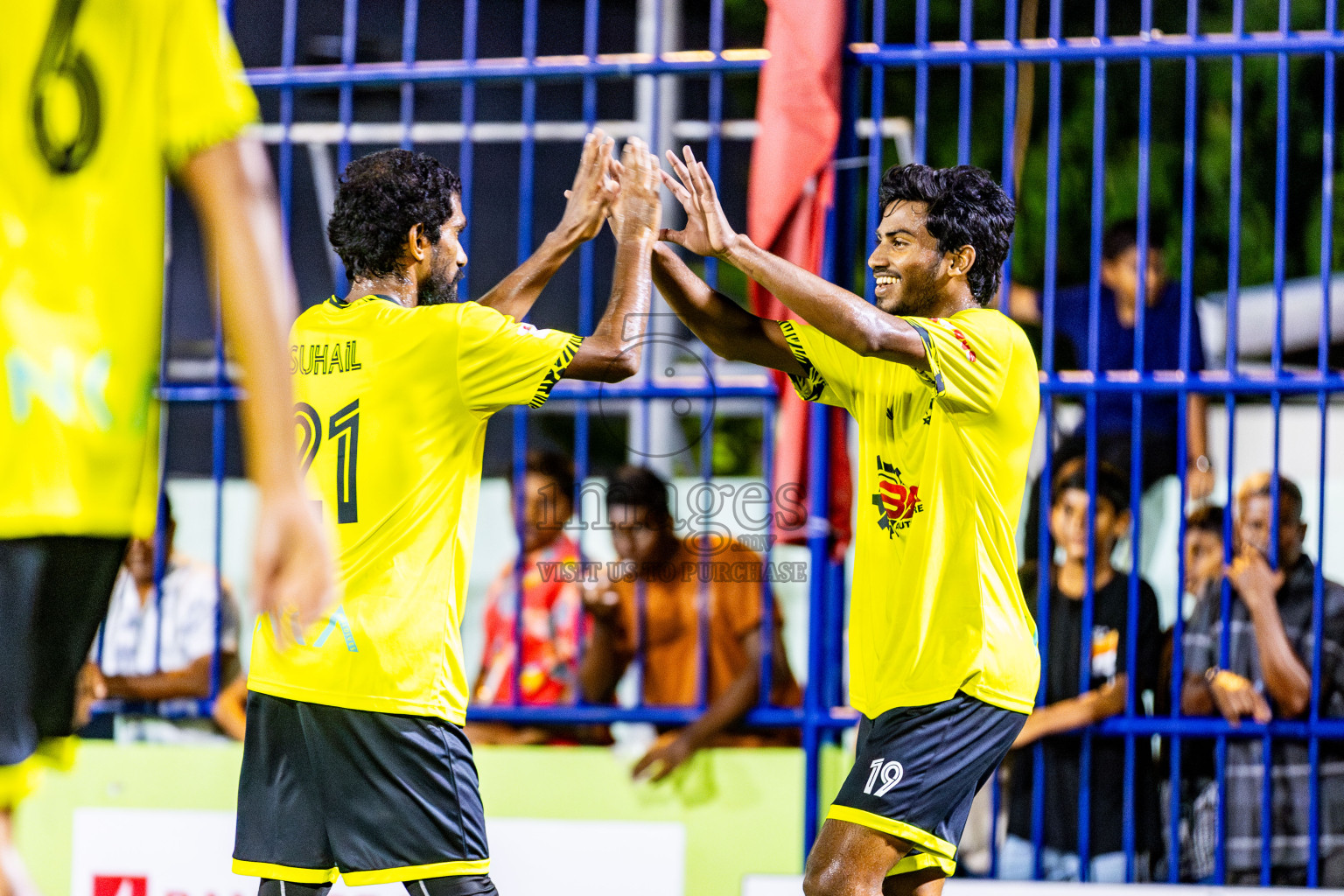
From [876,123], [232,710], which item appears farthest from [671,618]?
[876,123]

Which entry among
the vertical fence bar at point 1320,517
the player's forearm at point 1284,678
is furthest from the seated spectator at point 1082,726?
the vertical fence bar at point 1320,517

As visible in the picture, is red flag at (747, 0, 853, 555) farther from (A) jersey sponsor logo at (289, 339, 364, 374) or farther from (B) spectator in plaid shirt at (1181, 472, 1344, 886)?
(A) jersey sponsor logo at (289, 339, 364, 374)

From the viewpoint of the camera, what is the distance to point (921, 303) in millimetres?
3234

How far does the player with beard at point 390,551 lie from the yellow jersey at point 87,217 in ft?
4.67

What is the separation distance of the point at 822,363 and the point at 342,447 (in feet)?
3.68

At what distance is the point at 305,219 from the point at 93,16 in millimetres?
4701

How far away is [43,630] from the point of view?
137cm

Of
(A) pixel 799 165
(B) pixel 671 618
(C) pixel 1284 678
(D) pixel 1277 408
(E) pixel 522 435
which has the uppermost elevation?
(A) pixel 799 165

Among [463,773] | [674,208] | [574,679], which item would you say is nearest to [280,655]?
[463,773]

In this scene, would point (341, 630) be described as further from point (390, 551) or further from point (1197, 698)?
point (1197, 698)

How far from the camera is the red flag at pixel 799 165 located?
3.95m

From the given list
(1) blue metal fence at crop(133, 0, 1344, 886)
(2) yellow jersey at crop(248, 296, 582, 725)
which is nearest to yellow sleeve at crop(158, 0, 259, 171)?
(2) yellow jersey at crop(248, 296, 582, 725)

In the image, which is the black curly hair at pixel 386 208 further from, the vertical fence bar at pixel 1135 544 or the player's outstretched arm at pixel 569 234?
the vertical fence bar at pixel 1135 544

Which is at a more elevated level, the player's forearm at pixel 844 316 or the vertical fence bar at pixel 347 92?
the vertical fence bar at pixel 347 92
